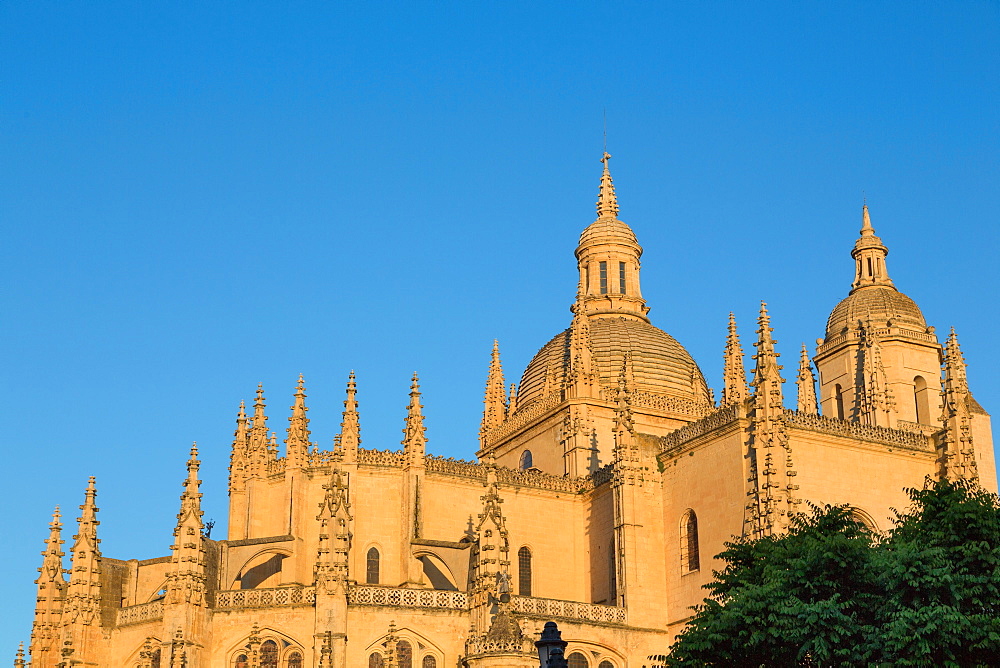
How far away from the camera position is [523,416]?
60.8 meters

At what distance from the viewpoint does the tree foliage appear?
96.2 feet

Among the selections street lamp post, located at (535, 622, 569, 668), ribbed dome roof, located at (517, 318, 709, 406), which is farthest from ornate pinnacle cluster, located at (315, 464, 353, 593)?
street lamp post, located at (535, 622, 569, 668)

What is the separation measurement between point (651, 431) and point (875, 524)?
13157 mm

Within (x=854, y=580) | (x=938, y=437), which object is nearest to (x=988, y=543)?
(x=854, y=580)

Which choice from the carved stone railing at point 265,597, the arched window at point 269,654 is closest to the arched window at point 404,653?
the carved stone railing at point 265,597

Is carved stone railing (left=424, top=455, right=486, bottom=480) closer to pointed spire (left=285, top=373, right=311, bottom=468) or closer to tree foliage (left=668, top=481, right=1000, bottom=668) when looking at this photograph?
pointed spire (left=285, top=373, right=311, bottom=468)

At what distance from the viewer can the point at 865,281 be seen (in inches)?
2387

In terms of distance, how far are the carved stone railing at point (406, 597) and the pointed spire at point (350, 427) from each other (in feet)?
20.2

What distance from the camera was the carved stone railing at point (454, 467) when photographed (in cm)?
5156

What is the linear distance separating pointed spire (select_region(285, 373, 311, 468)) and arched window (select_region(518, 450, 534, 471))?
12293 mm

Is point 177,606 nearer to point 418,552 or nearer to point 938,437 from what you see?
point 418,552

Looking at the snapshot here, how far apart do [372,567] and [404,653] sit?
5.53 metres

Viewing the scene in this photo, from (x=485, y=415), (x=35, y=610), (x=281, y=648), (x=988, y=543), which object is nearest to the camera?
(x=988, y=543)

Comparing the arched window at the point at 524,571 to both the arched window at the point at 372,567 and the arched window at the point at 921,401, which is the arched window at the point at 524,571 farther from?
the arched window at the point at 921,401
